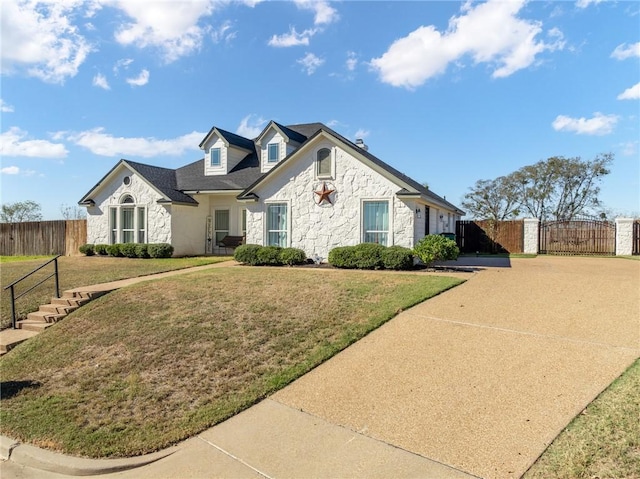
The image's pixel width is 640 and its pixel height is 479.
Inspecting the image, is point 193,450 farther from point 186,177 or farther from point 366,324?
point 186,177

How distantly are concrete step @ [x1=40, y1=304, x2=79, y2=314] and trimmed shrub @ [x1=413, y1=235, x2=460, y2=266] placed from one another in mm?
10001

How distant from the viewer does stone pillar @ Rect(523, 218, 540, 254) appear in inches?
942

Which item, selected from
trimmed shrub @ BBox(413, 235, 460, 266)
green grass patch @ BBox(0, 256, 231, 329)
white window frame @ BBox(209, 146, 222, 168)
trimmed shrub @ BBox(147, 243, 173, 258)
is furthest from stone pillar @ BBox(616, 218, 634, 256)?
trimmed shrub @ BBox(147, 243, 173, 258)

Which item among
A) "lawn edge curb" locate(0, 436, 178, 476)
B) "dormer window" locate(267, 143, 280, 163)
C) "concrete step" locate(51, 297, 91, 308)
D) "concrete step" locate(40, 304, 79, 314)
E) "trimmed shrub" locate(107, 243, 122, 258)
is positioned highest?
"dormer window" locate(267, 143, 280, 163)

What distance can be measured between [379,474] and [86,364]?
5.41m

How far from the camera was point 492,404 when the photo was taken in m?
4.54

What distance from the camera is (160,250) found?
63.0 ft

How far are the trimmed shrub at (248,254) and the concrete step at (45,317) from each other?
7.01m

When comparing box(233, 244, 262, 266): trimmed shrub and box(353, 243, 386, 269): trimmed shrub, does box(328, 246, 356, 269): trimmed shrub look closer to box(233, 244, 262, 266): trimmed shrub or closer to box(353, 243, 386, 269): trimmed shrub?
box(353, 243, 386, 269): trimmed shrub

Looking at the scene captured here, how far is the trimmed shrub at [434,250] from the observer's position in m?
13.3

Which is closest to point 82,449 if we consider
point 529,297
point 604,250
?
point 529,297

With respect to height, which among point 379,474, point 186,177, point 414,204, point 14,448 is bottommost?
point 14,448

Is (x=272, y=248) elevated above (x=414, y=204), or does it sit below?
below

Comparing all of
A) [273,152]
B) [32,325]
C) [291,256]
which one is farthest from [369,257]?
[273,152]
